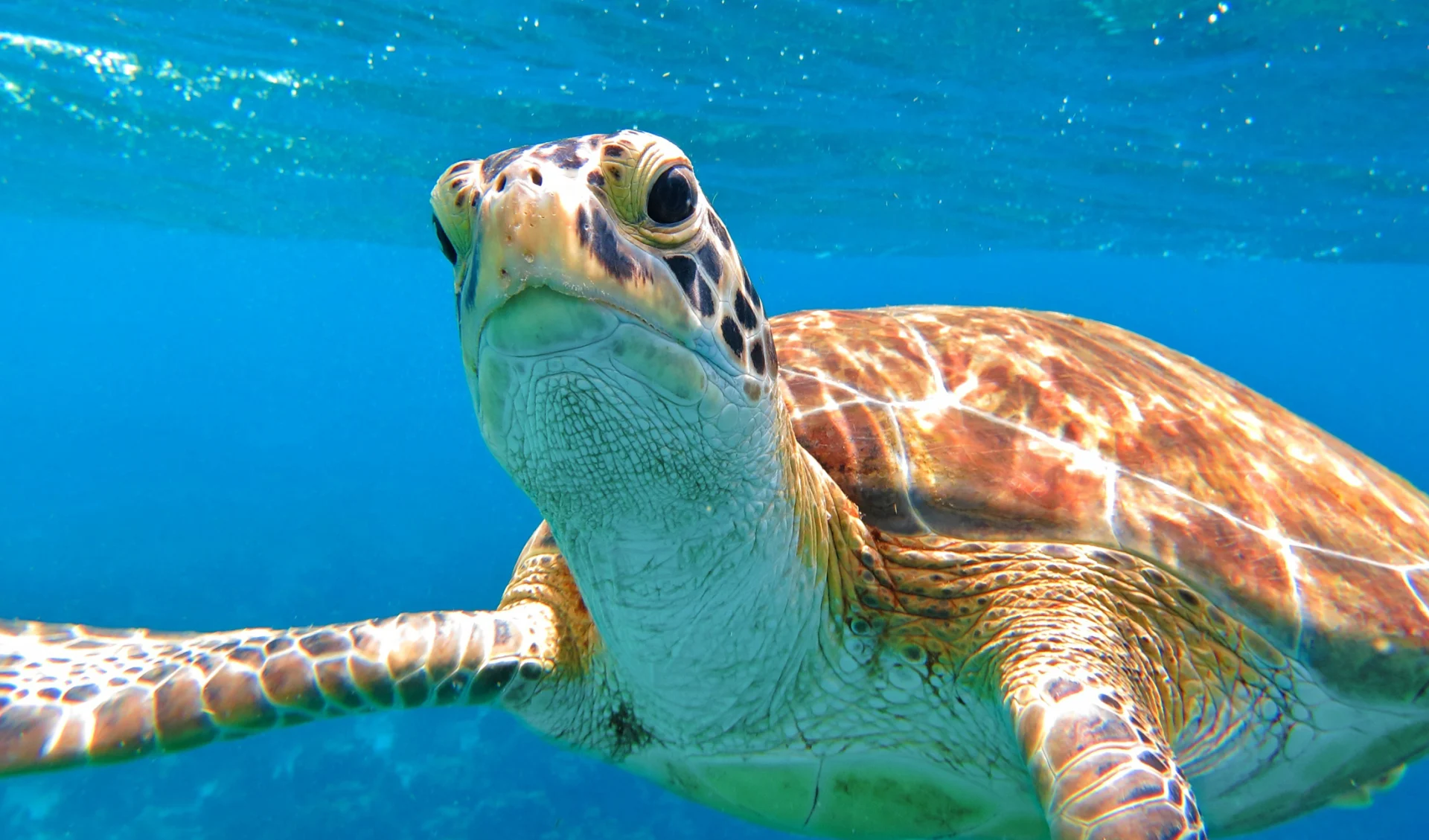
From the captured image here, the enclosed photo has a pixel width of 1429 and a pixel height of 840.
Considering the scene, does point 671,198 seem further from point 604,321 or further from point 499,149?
point 499,149

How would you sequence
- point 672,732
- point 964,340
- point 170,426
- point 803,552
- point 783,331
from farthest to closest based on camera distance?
1. point 170,426
2. point 783,331
3. point 964,340
4. point 672,732
5. point 803,552

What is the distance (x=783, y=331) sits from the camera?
332 centimetres

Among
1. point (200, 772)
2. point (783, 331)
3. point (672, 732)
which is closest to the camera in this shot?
point (672, 732)

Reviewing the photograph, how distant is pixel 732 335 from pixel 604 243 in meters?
0.36

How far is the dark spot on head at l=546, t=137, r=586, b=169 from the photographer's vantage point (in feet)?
4.66

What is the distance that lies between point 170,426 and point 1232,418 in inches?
2196

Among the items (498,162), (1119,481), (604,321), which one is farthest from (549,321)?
(1119,481)

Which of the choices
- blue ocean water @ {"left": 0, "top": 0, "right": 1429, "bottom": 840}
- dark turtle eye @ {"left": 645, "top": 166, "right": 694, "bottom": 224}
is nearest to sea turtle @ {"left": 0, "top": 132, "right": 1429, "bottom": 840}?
dark turtle eye @ {"left": 645, "top": 166, "right": 694, "bottom": 224}

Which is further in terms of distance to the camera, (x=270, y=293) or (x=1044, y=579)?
(x=270, y=293)

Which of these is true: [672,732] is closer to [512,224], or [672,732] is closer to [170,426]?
[512,224]

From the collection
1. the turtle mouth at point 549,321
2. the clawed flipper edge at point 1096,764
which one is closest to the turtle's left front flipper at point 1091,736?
the clawed flipper edge at point 1096,764

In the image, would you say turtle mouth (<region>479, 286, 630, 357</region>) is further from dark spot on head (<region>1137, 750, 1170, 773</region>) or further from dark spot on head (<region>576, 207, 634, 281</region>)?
dark spot on head (<region>1137, 750, 1170, 773</region>)

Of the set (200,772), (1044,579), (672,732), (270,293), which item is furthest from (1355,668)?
(270,293)

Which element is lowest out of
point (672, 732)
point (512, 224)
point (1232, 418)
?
point (672, 732)
